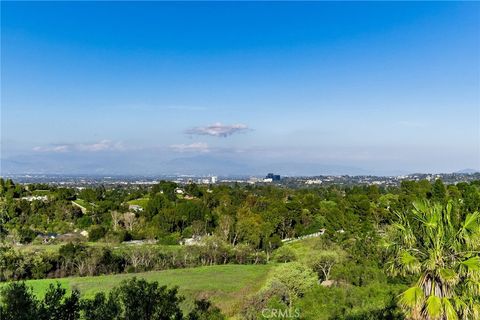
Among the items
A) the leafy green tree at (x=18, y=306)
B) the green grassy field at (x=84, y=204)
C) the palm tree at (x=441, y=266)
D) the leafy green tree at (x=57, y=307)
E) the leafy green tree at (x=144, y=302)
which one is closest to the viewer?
the leafy green tree at (x=18, y=306)

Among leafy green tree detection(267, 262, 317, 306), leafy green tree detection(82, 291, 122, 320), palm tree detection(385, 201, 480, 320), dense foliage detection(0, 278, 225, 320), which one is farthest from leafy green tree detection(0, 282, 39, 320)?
leafy green tree detection(267, 262, 317, 306)

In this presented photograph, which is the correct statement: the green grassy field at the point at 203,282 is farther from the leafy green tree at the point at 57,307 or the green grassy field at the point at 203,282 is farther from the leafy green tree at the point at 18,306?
the leafy green tree at the point at 18,306

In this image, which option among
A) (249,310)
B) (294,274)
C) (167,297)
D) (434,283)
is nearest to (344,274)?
(294,274)

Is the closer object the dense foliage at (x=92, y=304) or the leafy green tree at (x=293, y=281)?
the dense foliage at (x=92, y=304)

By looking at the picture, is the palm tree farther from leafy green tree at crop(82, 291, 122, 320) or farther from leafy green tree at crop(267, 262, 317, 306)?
leafy green tree at crop(267, 262, 317, 306)

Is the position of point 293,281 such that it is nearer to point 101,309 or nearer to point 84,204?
point 101,309

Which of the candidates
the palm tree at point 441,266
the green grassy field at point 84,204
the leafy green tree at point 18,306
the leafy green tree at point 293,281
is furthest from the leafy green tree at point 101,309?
the green grassy field at point 84,204

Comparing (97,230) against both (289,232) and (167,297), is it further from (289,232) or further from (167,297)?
(167,297)
